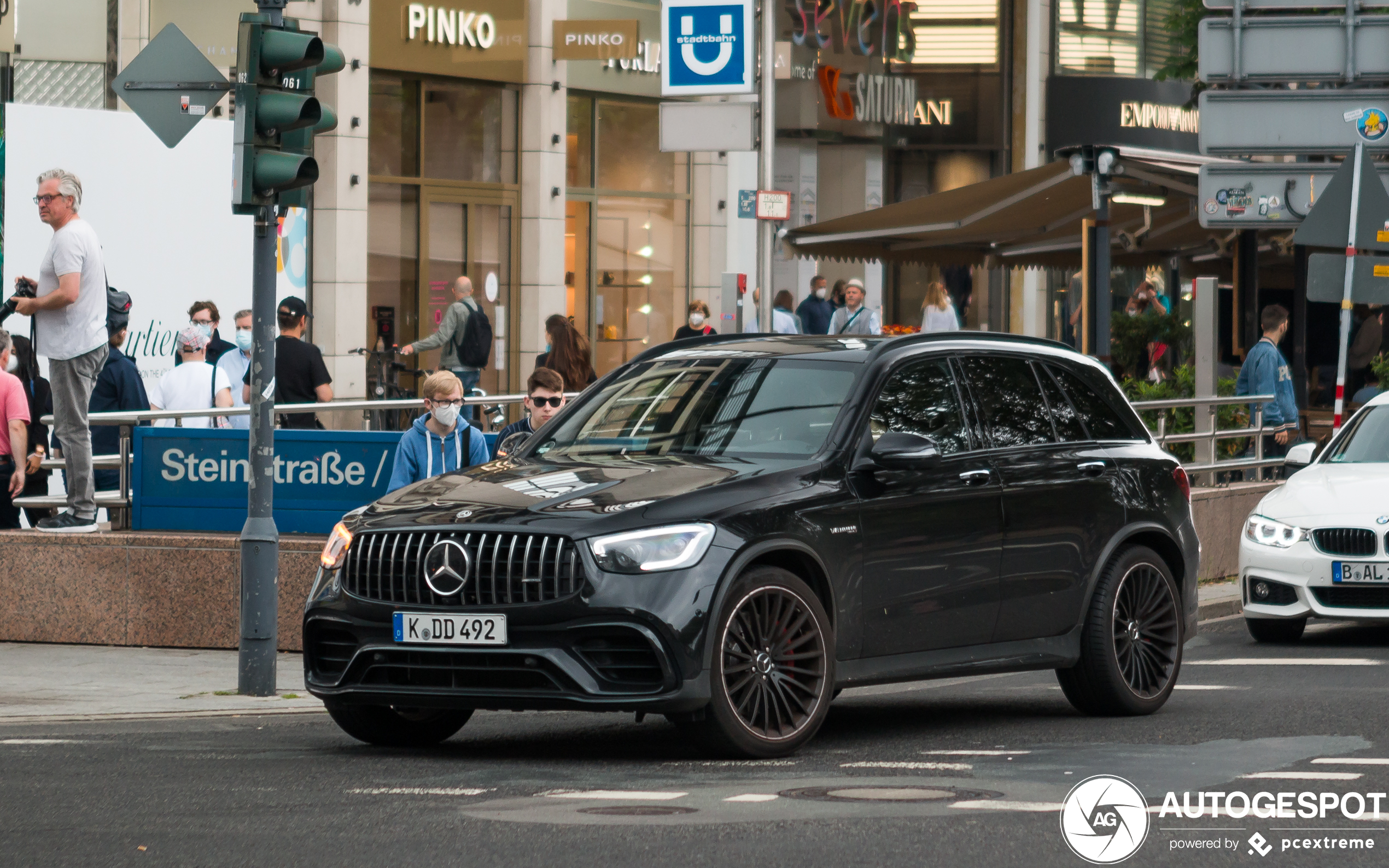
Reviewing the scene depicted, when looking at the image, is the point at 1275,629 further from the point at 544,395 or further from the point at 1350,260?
the point at 544,395

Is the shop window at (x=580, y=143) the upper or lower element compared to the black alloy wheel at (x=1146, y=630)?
upper

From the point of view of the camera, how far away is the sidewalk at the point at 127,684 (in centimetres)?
1049

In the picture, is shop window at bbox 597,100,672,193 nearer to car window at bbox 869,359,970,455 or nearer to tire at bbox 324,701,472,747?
car window at bbox 869,359,970,455

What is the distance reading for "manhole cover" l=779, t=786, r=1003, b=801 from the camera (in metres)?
7.36

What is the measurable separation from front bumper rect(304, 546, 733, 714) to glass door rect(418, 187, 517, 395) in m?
18.0

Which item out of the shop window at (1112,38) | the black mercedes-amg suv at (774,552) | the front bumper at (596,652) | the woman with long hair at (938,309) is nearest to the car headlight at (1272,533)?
the black mercedes-amg suv at (774,552)

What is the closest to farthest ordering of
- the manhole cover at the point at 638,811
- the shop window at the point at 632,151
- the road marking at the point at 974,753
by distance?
the manhole cover at the point at 638,811 < the road marking at the point at 974,753 < the shop window at the point at 632,151

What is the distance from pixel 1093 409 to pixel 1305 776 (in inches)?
110

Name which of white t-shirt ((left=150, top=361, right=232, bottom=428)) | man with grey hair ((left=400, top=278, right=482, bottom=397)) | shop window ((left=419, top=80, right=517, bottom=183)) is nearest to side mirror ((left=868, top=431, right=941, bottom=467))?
white t-shirt ((left=150, top=361, right=232, bottom=428))

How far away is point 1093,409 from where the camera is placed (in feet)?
34.0

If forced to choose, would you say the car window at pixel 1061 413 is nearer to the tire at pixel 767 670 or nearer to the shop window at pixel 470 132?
A: the tire at pixel 767 670

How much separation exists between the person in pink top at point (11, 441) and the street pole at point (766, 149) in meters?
6.63

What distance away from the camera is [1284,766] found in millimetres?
8195

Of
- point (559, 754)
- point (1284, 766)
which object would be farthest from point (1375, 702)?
point (559, 754)
